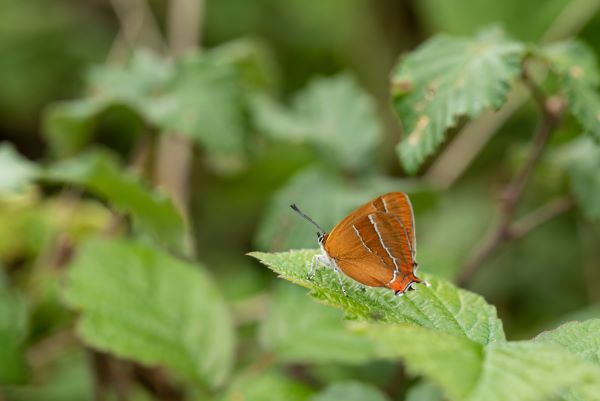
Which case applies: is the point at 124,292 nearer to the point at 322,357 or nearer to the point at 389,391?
the point at 322,357

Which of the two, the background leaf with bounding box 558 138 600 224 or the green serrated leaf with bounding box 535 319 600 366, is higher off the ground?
the green serrated leaf with bounding box 535 319 600 366

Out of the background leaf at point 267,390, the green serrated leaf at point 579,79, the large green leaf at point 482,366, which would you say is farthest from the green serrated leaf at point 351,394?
the green serrated leaf at point 579,79

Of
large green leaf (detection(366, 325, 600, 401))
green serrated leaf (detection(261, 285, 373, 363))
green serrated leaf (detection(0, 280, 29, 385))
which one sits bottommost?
green serrated leaf (detection(261, 285, 373, 363))

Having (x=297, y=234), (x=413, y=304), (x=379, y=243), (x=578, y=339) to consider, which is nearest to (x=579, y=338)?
(x=578, y=339)

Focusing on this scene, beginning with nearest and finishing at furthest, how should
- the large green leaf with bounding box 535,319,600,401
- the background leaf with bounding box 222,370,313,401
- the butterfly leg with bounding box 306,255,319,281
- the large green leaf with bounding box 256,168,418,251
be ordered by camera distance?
1. the large green leaf with bounding box 535,319,600,401
2. the butterfly leg with bounding box 306,255,319,281
3. the background leaf with bounding box 222,370,313,401
4. the large green leaf with bounding box 256,168,418,251

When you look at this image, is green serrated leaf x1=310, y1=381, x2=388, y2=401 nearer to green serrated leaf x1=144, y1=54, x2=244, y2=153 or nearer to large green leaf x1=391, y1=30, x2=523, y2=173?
large green leaf x1=391, y1=30, x2=523, y2=173

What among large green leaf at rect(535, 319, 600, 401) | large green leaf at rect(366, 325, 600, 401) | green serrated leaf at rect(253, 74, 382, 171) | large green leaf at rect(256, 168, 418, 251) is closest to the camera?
large green leaf at rect(366, 325, 600, 401)

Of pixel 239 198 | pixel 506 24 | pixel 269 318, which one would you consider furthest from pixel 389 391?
pixel 506 24

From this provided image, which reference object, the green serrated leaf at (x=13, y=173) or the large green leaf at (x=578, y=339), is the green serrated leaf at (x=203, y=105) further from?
the large green leaf at (x=578, y=339)

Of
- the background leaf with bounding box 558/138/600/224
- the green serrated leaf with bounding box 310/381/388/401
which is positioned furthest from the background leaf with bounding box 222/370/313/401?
the background leaf with bounding box 558/138/600/224
